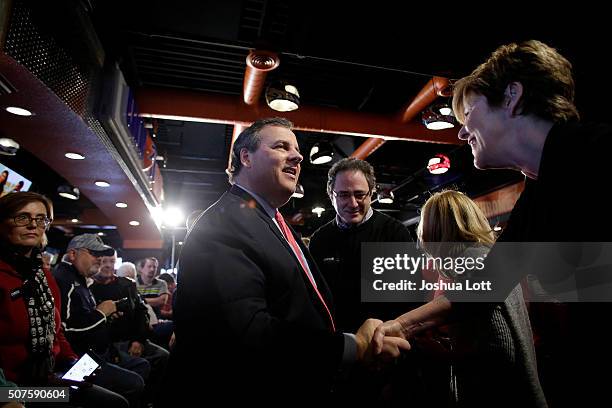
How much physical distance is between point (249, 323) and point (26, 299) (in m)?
2.14

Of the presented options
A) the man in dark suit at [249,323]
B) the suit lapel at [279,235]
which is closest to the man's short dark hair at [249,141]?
the suit lapel at [279,235]

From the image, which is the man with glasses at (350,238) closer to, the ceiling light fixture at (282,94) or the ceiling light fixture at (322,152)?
the ceiling light fixture at (282,94)

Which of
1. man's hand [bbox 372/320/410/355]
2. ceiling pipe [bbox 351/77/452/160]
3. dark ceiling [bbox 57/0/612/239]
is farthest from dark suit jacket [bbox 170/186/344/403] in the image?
ceiling pipe [bbox 351/77/452/160]

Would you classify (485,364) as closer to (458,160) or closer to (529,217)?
(529,217)

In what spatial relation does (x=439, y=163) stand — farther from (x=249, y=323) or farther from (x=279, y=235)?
(x=249, y=323)

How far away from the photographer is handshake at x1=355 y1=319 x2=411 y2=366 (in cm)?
123

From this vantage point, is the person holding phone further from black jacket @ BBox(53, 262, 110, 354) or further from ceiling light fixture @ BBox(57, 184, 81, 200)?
ceiling light fixture @ BBox(57, 184, 81, 200)

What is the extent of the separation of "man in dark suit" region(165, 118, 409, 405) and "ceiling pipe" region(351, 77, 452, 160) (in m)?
4.05

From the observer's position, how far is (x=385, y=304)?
211cm

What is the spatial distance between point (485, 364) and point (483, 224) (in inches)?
27.9

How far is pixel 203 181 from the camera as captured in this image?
1129 cm

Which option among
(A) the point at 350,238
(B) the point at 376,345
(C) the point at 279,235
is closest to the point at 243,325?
(C) the point at 279,235

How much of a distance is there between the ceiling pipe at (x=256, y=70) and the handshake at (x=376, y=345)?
342cm

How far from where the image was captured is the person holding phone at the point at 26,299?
2.15 metres
